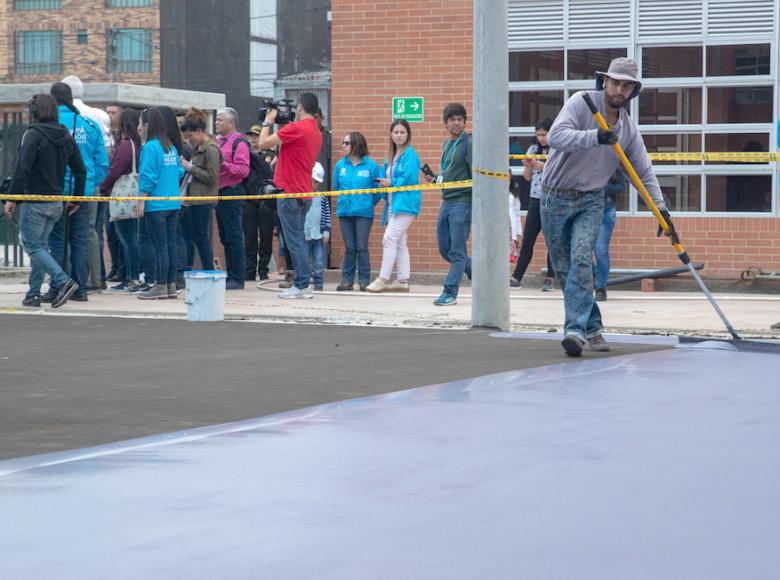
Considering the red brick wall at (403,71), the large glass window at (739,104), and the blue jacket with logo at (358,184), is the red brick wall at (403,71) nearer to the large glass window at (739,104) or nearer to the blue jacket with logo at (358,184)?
the blue jacket with logo at (358,184)

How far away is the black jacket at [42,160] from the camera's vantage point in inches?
511

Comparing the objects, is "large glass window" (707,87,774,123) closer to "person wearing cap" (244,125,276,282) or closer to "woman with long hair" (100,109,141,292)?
"person wearing cap" (244,125,276,282)

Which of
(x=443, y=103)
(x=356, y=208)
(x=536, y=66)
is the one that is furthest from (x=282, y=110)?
(x=536, y=66)

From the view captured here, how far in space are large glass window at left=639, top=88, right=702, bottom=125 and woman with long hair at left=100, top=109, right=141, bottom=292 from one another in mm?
5653

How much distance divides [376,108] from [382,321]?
19.1ft

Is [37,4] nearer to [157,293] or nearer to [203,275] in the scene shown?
[157,293]

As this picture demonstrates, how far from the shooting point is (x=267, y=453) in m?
5.73

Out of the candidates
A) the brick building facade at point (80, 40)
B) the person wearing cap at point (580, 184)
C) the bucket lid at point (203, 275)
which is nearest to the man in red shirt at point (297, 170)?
the bucket lid at point (203, 275)

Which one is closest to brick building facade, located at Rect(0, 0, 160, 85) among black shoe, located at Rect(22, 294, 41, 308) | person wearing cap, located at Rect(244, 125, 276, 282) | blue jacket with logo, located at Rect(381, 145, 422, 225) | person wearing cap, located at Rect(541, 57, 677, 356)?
person wearing cap, located at Rect(244, 125, 276, 282)

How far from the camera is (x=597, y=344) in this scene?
954 centimetres

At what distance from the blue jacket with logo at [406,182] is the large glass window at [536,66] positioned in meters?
2.77

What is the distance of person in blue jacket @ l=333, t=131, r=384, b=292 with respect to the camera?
1546 cm

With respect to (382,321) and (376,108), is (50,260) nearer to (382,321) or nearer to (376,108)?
(382,321)

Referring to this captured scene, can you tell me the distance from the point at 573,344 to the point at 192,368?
2302 millimetres
